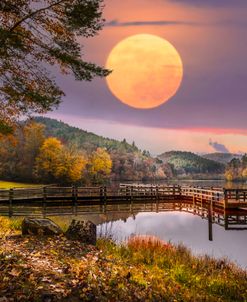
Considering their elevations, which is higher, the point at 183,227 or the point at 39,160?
the point at 39,160

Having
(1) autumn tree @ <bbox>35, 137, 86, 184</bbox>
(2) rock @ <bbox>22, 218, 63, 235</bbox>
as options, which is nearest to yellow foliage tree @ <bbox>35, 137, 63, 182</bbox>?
(1) autumn tree @ <bbox>35, 137, 86, 184</bbox>

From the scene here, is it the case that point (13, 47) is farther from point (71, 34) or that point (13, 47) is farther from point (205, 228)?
point (205, 228)

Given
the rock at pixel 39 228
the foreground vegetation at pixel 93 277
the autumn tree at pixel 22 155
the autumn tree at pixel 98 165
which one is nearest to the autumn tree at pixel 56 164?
the autumn tree at pixel 22 155

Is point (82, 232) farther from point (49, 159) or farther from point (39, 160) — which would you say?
point (39, 160)

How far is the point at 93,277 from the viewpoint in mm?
8570

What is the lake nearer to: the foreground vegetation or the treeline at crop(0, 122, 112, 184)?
the foreground vegetation

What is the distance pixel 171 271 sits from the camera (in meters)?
12.2

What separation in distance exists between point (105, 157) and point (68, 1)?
111m

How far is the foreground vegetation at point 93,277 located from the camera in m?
7.81

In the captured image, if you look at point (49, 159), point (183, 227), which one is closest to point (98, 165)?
point (49, 159)

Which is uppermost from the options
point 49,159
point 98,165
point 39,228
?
point 49,159

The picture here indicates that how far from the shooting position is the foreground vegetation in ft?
25.6

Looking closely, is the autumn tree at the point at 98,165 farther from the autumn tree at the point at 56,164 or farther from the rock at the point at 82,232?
the rock at the point at 82,232

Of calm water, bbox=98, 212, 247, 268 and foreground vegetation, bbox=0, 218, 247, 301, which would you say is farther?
calm water, bbox=98, 212, 247, 268
